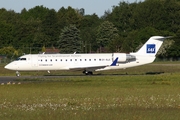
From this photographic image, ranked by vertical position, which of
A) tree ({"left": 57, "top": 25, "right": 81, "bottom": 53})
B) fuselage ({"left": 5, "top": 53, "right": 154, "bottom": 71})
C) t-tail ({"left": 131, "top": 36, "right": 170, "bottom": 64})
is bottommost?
fuselage ({"left": 5, "top": 53, "right": 154, "bottom": 71})

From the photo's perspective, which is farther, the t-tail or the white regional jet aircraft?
the t-tail

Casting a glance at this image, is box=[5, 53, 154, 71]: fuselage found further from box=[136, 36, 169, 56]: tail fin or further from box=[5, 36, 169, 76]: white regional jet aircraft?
box=[136, 36, 169, 56]: tail fin

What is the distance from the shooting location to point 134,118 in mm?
18609

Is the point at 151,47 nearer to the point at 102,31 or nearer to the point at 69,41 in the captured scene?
Result: the point at 69,41

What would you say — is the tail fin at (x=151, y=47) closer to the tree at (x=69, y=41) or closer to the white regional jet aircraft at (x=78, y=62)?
the white regional jet aircraft at (x=78, y=62)

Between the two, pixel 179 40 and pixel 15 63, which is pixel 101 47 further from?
pixel 15 63

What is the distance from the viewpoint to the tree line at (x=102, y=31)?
4847 inches

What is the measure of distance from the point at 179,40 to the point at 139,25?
68.6 feet

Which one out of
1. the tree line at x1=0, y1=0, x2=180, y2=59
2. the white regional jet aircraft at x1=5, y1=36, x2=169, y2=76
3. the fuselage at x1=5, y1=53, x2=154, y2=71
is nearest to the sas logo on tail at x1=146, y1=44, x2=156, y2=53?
the white regional jet aircraft at x1=5, y1=36, x2=169, y2=76

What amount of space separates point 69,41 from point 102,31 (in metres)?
10.2

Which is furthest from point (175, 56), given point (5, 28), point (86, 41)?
point (5, 28)

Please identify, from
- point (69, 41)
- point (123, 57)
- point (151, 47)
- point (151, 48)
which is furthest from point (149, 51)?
point (69, 41)

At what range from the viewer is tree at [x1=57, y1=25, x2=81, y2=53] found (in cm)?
13070

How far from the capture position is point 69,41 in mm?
131750
